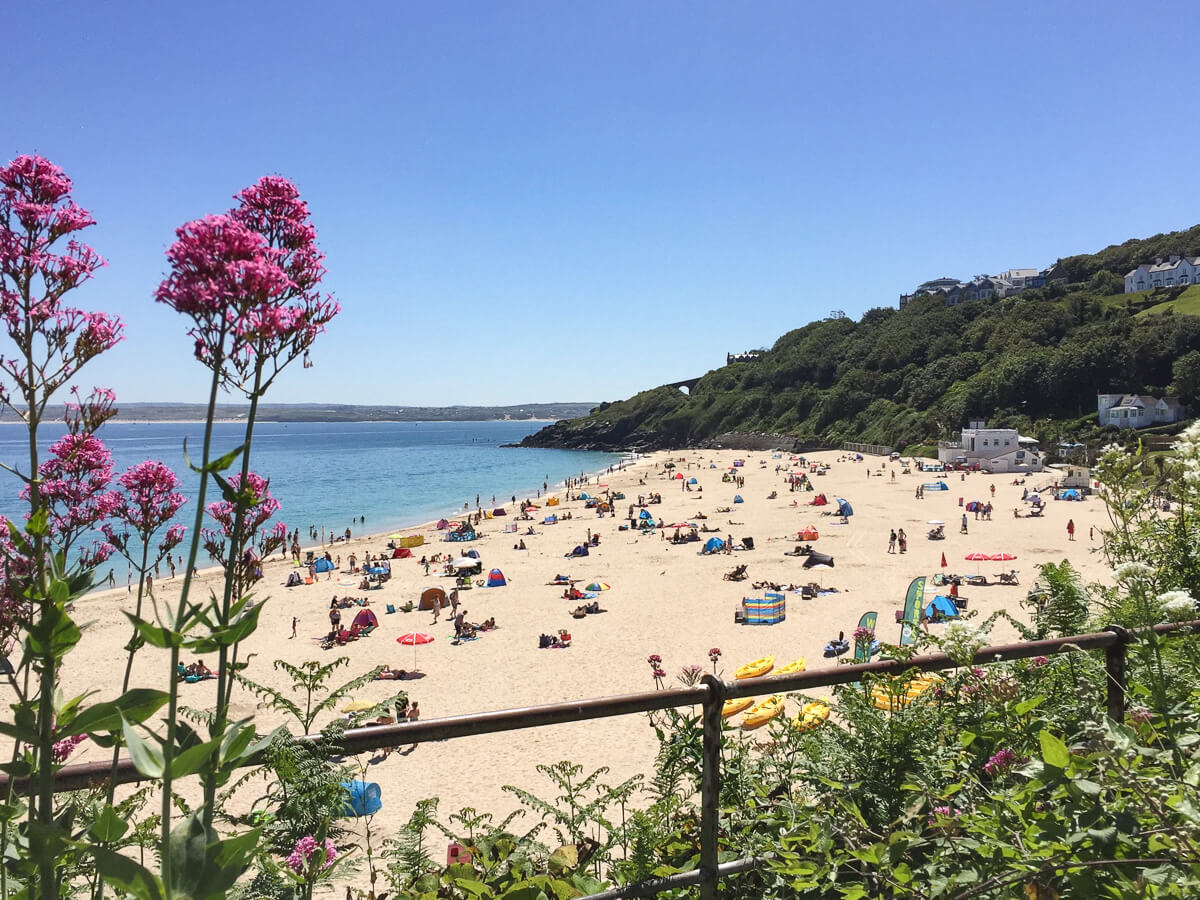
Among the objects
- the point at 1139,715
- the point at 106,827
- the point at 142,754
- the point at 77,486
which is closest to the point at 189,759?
the point at 142,754

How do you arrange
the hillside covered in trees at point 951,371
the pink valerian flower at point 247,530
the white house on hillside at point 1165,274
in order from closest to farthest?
the pink valerian flower at point 247,530 < the hillside covered in trees at point 951,371 < the white house on hillside at point 1165,274

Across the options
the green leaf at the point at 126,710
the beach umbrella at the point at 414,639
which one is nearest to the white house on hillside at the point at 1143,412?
the beach umbrella at the point at 414,639

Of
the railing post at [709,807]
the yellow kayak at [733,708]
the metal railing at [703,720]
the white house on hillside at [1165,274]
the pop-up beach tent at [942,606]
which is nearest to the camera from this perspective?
the metal railing at [703,720]

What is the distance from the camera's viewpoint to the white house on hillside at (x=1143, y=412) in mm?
59938

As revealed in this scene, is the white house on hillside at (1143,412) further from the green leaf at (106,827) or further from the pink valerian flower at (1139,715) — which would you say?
the green leaf at (106,827)

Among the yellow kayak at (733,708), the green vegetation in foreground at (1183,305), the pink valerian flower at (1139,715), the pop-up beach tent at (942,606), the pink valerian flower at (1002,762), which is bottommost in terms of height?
the pop-up beach tent at (942,606)

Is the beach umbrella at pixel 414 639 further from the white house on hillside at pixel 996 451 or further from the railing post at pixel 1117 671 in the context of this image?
the white house on hillside at pixel 996 451

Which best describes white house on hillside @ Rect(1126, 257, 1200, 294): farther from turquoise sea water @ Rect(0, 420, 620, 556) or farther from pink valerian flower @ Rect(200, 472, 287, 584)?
pink valerian flower @ Rect(200, 472, 287, 584)

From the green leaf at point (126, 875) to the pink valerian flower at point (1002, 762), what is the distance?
232 cm

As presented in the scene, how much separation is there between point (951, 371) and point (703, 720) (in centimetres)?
9169

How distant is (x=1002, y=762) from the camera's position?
242 cm

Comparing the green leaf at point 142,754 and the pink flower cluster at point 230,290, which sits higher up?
the pink flower cluster at point 230,290

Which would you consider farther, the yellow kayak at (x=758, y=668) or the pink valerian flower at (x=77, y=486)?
the yellow kayak at (x=758, y=668)

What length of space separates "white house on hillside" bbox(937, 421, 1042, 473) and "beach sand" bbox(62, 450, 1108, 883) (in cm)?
1323
